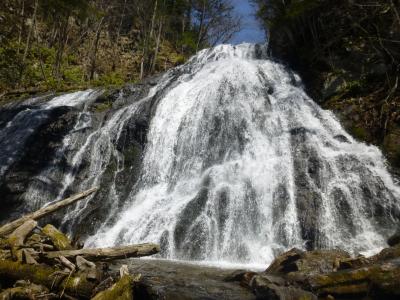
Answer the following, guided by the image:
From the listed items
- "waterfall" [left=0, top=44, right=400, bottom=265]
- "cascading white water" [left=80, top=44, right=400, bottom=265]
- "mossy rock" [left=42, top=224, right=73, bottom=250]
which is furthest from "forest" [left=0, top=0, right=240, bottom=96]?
"mossy rock" [left=42, top=224, right=73, bottom=250]

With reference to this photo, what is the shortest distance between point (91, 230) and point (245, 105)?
7770mm

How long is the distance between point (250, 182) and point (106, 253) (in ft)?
23.8

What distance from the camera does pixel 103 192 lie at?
1545cm

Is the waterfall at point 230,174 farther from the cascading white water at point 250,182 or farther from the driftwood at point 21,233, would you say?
the driftwood at point 21,233

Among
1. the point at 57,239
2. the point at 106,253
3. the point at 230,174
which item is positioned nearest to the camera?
the point at 106,253

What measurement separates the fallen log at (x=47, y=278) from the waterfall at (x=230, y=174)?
5802 millimetres

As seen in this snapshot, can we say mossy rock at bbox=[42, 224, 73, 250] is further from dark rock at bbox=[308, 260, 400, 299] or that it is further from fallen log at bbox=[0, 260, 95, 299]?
dark rock at bbox=[308, 260, 400, 299]

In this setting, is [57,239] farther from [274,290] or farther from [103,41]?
[103,41]

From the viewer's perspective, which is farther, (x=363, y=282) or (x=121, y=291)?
(x=363, y=282)

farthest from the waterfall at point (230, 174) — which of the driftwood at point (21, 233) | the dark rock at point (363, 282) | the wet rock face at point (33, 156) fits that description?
the driftwood at point (21, 233)

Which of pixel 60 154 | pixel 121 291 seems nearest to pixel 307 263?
pixel 121 291

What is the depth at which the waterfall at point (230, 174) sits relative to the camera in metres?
12.2

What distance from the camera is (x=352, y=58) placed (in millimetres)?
18891

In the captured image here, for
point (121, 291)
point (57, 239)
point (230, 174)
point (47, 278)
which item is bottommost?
point (121, 291)
